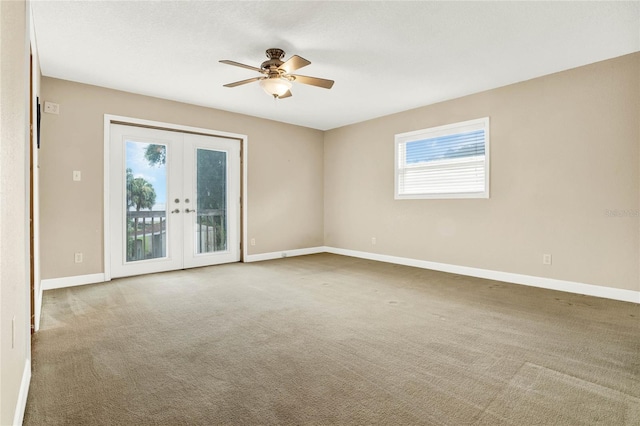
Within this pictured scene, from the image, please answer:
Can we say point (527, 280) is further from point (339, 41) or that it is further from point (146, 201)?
point (146, 201)

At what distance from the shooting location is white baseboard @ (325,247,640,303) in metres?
3.61

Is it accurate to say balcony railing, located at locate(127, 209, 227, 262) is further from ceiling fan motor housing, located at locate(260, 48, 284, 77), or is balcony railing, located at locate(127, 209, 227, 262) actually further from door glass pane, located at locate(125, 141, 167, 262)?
ceiling fan motor housing, located at locate(260, 48, 284, 77)

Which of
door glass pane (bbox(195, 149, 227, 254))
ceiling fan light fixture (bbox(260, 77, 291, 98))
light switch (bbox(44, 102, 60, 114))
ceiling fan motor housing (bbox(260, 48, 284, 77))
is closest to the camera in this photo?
ceiling fan motor housing (bbox(260, 48, 284, 77))

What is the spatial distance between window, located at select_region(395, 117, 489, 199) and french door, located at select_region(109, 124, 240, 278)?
116 inches

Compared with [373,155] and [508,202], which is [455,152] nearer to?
[508,202]

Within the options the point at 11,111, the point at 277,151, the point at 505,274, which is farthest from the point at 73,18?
the point at 505,274

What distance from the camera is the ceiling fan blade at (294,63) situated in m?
2.95

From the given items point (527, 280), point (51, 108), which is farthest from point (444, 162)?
point (51, 108)

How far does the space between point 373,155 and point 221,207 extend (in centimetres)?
290

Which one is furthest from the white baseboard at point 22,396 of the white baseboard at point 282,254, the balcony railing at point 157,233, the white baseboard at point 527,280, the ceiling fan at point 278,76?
the white baseboard at point 527,280

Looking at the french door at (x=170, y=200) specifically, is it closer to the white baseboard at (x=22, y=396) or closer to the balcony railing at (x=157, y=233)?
the balcony railing at (x=157, y=233)

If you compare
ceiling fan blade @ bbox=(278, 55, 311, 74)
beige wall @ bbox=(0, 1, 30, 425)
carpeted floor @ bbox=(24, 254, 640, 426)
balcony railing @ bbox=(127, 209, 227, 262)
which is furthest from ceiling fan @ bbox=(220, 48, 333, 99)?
balcony railing @ bbox=(127, 209, 227, 262)

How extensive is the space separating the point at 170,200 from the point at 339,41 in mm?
3450

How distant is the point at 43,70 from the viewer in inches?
153
